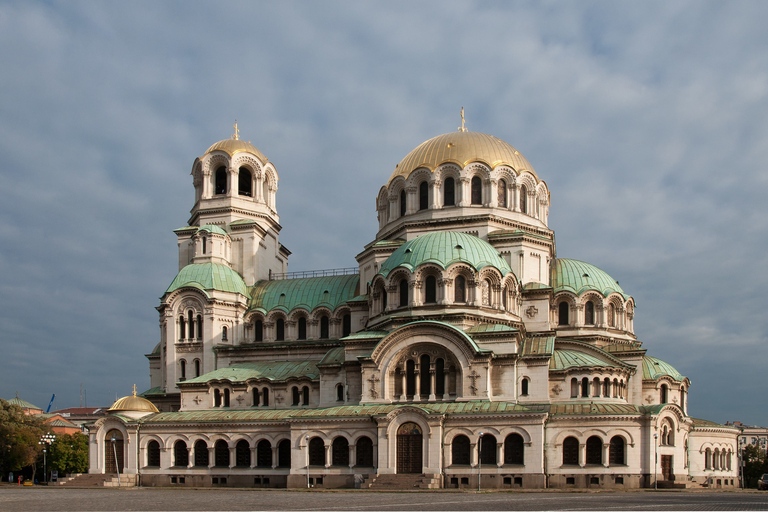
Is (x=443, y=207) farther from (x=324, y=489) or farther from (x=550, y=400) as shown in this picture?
(x=324, y=489)

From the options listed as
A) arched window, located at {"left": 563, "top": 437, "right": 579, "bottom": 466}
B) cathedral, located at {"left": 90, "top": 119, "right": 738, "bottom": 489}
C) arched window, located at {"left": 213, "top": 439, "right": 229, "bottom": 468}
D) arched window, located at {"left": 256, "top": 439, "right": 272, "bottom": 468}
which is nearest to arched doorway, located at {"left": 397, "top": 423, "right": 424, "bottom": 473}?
cathedral, located at {"left": 90, "top": 119, "right": 738, "bottom": 489}

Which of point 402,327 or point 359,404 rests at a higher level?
point 402,327

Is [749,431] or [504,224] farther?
[749,431]

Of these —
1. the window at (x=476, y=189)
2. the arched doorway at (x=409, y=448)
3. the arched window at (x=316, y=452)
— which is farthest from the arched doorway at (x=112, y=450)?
the window at (x=476, y=189)

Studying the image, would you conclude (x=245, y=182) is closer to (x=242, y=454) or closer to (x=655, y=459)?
(x=242, y=454)

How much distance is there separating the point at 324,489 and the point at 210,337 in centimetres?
1710

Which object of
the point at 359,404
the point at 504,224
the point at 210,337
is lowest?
the point at 359,404

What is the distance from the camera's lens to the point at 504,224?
5950 cm

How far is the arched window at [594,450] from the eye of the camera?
47.3m

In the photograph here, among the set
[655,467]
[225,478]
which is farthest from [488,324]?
[225,478]

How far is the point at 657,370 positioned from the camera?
57125 mm

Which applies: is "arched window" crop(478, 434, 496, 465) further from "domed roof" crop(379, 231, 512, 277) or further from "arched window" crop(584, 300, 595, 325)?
"arched window" crop(584, 300, 595, 325)

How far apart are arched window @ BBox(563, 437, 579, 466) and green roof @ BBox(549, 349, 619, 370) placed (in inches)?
191

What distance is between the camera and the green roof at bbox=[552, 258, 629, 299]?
5928cm
